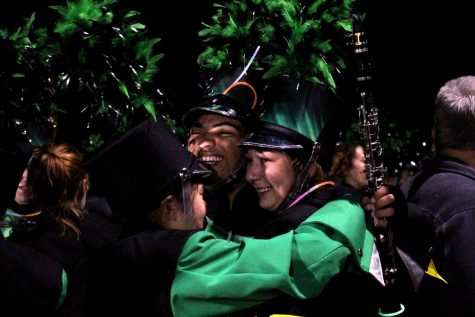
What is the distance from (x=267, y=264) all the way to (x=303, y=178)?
647mm

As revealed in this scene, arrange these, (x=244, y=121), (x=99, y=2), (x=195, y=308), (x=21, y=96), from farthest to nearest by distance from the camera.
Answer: (x=244, y=121), (x=99, y=2), (x=21, y=96), (x=195, y=308)

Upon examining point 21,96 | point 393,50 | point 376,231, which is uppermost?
point 21,96

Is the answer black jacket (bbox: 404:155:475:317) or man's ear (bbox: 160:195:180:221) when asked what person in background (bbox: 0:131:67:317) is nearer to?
man's ear (bbox: 160:195:180:221)

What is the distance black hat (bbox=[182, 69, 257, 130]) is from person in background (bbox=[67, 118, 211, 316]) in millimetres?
649

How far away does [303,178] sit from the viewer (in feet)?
10.5

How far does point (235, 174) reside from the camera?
390 cm

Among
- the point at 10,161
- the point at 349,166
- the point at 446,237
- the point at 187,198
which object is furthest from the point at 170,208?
the point at 349,166

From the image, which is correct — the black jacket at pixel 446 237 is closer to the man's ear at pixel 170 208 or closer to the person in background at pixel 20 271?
the man's ear at pixel 170 208

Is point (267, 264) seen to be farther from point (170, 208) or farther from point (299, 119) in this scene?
point (299, 119)

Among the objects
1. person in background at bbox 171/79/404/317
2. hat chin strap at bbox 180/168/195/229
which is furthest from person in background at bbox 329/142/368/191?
hat chin strap at bbox 180/168/195/229

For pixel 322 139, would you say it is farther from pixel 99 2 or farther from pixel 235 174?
pixel 99 2

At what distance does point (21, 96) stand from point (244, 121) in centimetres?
114

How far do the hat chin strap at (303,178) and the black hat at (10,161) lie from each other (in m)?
1.17

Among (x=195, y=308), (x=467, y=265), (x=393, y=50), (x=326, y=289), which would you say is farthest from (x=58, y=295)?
(x=393, y=50)
